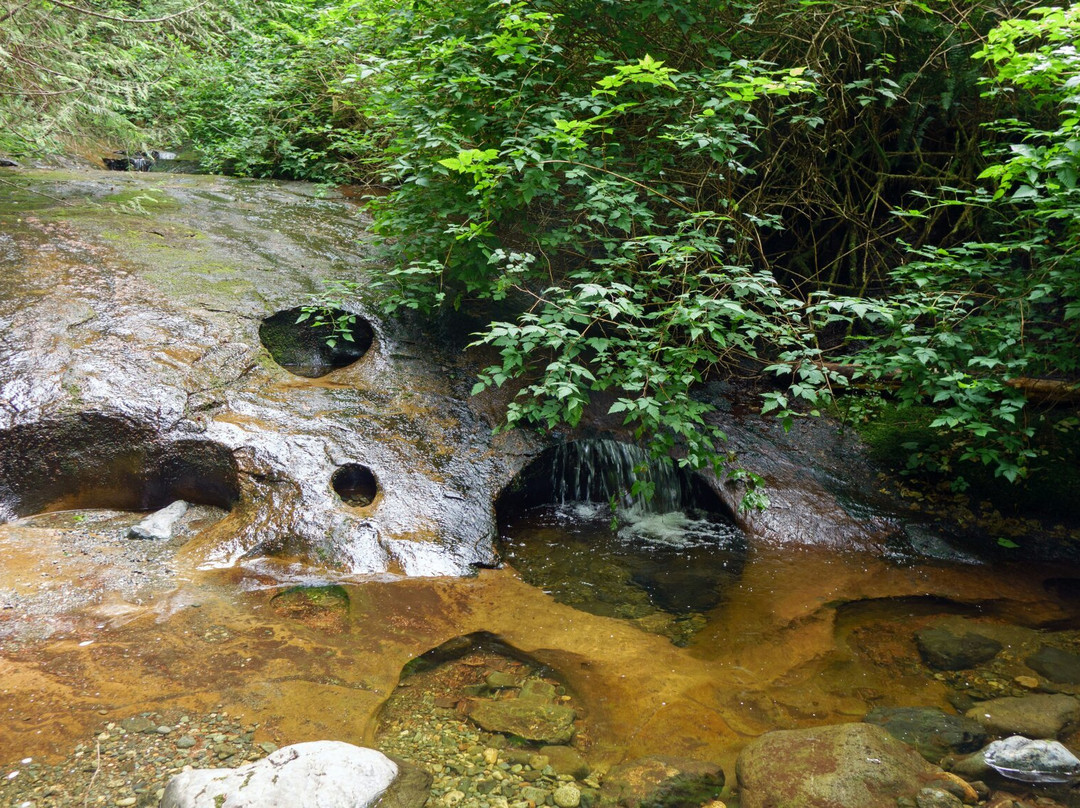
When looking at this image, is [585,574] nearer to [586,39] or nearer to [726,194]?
[726,194]

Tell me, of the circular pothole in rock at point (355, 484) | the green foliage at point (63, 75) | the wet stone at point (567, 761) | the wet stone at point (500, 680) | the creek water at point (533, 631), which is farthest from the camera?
the green foliage at point (63, 75)

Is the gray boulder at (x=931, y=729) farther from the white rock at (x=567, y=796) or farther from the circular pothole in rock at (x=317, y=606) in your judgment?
the circular pothole in rock at (x=317, y=606)

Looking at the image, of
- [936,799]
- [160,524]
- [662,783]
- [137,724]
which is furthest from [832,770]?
[160,524]

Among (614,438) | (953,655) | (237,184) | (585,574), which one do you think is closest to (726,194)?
(614,438)

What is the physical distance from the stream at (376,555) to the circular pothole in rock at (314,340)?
4cm

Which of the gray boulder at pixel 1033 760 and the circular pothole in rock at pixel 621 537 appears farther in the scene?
the circular pothole in rock at pixel 621 537

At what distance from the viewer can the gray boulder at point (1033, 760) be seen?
3078 millimetres

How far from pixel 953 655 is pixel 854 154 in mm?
5068

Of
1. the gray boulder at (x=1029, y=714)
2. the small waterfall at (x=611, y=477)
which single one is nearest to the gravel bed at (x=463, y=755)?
the gray boulder at (x=1029, y=714)

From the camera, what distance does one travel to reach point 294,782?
2.55m

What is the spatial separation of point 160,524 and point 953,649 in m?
5.22

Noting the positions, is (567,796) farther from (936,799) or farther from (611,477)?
(611,477)

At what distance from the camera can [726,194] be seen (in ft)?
21.0

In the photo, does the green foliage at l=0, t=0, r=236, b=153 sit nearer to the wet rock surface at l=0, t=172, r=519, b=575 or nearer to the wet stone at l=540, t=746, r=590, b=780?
the wet rock surface at l=0, t=172, r=519, b=575
